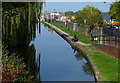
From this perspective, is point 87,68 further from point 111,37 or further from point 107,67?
point 111,37

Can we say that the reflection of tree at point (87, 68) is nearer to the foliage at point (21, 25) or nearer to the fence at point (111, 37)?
the fence at point (111, 37)

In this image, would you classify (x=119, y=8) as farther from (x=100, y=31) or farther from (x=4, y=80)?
(x=4, y=80)

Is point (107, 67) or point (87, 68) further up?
point (107, 67)

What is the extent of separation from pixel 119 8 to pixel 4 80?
1411 centimetres

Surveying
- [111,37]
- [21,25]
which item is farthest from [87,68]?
[21,25]

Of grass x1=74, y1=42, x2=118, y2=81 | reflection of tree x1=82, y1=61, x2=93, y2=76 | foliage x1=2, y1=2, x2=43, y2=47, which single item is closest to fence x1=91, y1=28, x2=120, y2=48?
grass x1=74, y1=42, x2=118, y2=81

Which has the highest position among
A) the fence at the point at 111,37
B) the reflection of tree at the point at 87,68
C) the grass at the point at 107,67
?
the fence at the point at 111,37

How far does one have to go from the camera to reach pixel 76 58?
29.4 metres

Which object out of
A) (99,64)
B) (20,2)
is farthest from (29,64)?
(20,2)

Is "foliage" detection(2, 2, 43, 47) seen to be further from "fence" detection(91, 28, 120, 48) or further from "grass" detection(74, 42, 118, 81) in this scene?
"grass" detection(74, 42, 118, 81)

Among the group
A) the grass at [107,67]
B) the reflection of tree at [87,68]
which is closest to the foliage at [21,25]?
the reflection of tree at [87,68]

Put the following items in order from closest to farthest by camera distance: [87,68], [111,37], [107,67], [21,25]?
1. [107,67]
2. [87,68]
3. [111,37]
4. [21,25]

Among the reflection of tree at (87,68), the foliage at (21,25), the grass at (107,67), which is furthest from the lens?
the foliage at (21,25)

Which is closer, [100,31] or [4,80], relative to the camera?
[4,80]
